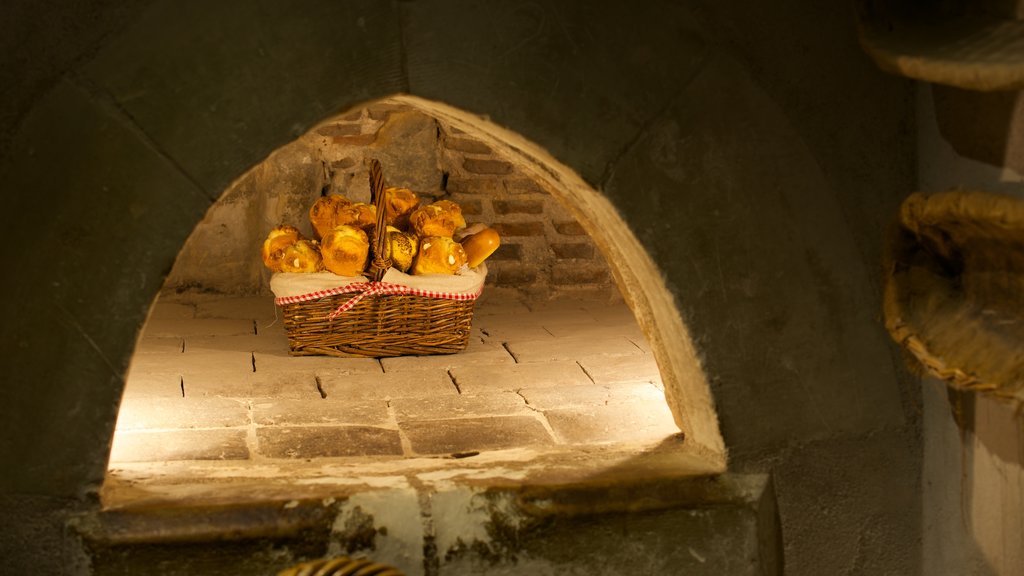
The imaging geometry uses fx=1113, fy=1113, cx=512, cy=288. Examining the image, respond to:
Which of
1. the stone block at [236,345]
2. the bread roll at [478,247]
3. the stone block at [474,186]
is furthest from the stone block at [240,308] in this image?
the stone block at [474,186]

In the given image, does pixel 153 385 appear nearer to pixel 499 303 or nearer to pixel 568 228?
pixel 499 303

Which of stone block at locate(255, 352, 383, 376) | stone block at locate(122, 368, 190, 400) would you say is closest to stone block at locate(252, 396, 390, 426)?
stone block at locate(122, 368, 190, 400)

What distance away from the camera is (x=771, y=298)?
2.59m

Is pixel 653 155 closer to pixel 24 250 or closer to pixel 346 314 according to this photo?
pixel 24 250

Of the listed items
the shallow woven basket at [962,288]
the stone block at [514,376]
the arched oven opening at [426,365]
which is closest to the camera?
the shallow woven basket at [962,288]

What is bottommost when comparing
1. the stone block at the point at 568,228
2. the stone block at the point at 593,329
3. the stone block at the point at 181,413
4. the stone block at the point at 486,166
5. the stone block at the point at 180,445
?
the stone block at the point at 180,445

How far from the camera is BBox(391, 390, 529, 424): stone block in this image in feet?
11.0

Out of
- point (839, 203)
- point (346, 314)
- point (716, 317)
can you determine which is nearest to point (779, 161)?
point (839, 203)

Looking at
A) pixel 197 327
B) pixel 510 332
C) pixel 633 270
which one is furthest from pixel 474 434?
pixel 197 327

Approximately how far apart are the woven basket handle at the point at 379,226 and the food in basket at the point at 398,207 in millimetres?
275

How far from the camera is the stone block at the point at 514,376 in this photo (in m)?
3.74

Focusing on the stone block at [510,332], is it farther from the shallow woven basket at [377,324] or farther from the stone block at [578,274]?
the stone block at [578,274]

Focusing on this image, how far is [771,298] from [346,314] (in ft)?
6.55

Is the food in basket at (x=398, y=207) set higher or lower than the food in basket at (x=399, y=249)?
higher
